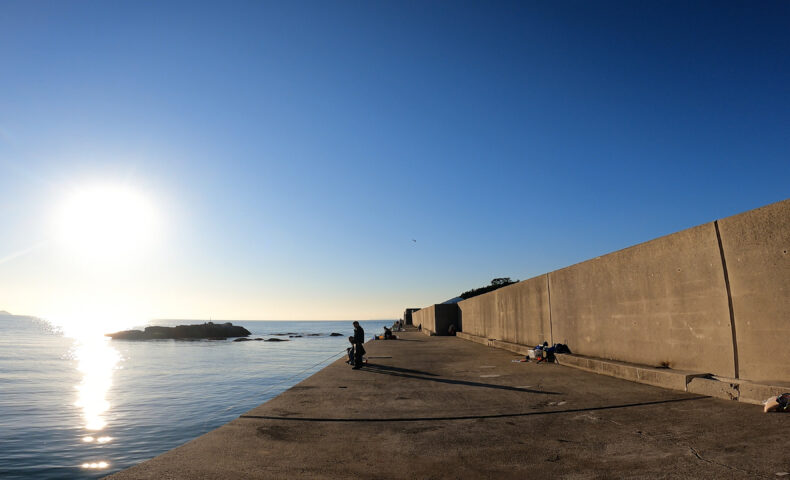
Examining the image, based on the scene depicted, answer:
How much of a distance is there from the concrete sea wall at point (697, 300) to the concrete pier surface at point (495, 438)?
35.0 inches

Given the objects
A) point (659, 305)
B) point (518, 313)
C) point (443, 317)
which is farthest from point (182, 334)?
point (659, 305)

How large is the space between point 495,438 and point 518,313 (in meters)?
12.6

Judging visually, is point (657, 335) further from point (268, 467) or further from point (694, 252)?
point (268, 467)

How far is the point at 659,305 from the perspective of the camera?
7.72m

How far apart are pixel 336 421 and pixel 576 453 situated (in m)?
2.88

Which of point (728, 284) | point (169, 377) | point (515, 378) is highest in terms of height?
point (728, 284)

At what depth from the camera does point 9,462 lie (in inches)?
317

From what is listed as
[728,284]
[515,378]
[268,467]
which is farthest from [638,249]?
[268,467]

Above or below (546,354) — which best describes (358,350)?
above

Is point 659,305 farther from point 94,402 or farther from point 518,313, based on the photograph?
point 94,402

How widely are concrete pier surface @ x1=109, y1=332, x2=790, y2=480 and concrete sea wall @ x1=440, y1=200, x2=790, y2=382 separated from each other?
0.89m

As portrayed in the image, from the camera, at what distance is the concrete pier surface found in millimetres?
3393

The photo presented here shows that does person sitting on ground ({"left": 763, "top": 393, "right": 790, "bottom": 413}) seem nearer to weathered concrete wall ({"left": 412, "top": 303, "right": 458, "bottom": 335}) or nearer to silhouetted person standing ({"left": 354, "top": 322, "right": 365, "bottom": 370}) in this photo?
silhouetted person standing ({"left": 354, "top": 322, "right": 365, "bottom": 370})

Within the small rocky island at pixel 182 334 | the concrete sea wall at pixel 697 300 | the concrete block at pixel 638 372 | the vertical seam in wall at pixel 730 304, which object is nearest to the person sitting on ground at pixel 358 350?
the concrete block at pixel 638 372
